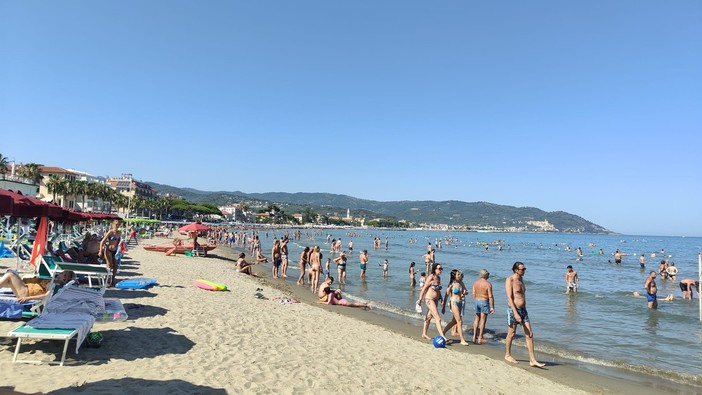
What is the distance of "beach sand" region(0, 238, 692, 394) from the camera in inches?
176

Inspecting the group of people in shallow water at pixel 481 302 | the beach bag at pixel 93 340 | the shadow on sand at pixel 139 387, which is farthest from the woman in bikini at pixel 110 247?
the group of people in shallow water at pixel 481 302

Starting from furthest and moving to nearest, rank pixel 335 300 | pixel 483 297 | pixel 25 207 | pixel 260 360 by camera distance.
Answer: pixel 335 300 → pixel 483 297 → pixel 25 207 → pixel 260 360

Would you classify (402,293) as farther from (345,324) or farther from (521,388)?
(521,388)

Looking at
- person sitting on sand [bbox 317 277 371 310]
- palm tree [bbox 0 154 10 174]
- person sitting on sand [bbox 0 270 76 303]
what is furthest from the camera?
palm tree [bbox 0 154 10 174]

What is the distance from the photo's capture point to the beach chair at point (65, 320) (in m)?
4.48

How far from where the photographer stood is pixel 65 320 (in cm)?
493

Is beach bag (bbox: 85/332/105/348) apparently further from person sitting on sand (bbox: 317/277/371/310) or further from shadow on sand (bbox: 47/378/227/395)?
person sitting on sand (bbox: 317/277/371/310)

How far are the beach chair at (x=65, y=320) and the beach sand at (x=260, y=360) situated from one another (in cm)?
29

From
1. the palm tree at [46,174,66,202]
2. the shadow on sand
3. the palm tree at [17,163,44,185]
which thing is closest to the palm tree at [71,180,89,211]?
the palm tree at [46,174,66,202]

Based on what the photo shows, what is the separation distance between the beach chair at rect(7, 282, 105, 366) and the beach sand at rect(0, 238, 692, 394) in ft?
0.96

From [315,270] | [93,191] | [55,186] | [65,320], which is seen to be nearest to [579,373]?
[65,320]

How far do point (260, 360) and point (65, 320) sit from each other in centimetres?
236

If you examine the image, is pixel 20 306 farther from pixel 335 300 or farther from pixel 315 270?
pixel 315 270

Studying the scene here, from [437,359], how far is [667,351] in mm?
5805
